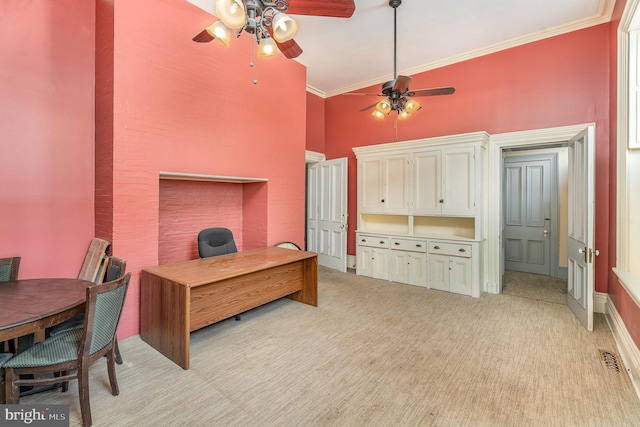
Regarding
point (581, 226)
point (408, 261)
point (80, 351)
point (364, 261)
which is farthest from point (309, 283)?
point (581, 226)

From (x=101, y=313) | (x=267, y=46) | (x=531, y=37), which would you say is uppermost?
(x=531, y=37)

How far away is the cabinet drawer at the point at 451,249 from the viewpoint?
157 inches

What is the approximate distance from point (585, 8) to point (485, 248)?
3.06m

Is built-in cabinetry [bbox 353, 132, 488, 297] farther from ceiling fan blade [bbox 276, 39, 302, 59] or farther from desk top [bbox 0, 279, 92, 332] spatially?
desk top [bbox 0, 279, 92, 332]

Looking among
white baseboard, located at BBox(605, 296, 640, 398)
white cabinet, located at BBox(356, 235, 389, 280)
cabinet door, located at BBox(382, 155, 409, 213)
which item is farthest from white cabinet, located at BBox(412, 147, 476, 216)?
white baseboard, located at BBox(605, 296, 640, 398)

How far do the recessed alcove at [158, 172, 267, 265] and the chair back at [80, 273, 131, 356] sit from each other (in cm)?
153

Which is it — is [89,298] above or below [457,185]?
below

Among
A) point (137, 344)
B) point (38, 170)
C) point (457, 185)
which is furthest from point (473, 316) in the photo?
point (38, 170)

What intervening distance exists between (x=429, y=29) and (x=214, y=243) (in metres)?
3.85

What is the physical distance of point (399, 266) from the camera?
181 inches

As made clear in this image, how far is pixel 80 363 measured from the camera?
168 centimetres

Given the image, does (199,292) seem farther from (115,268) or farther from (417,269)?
(417,269)

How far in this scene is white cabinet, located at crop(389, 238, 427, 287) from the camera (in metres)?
4.38

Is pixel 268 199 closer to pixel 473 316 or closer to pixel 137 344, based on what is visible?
pixel 137 344
